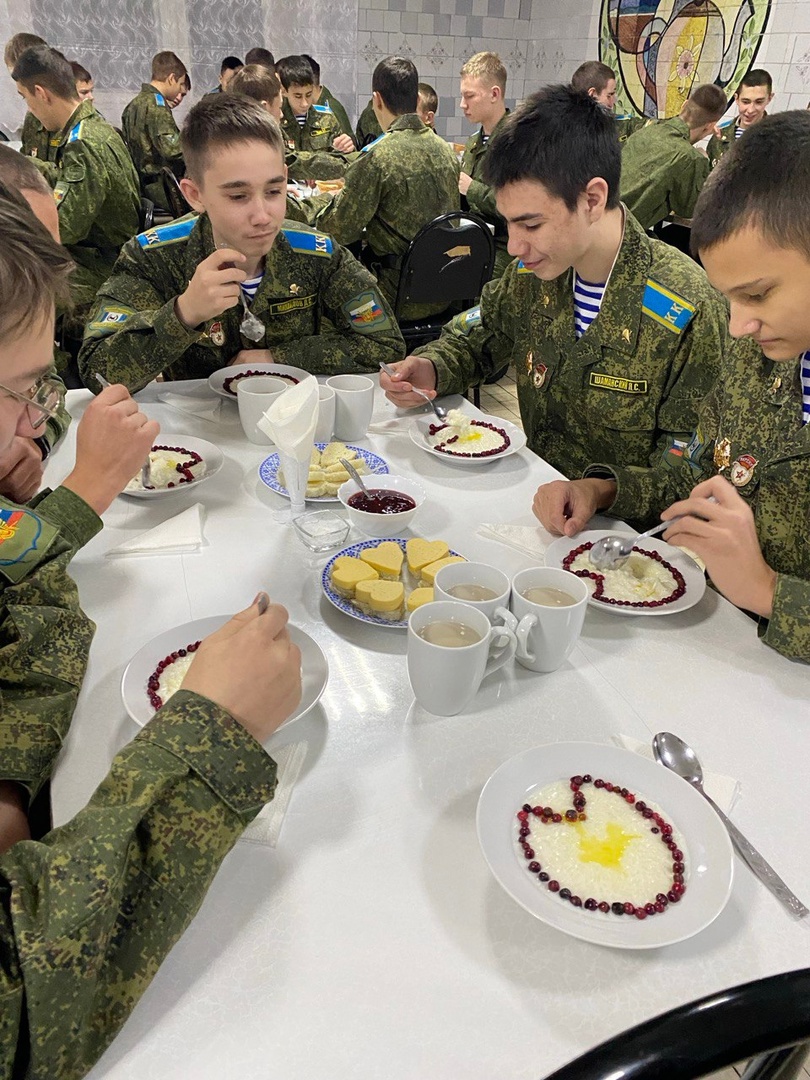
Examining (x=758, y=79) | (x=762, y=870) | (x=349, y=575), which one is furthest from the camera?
(x=758, y=79)

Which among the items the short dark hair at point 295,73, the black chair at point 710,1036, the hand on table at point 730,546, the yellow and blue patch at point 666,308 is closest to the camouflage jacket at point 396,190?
the yellow and blue patch at point 666,308

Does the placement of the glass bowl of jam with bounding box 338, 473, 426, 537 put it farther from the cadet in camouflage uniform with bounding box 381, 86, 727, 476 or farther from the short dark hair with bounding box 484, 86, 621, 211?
the short dark hair with bounding box 484, 86, 621, 211

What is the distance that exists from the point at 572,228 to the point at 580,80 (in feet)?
16.1

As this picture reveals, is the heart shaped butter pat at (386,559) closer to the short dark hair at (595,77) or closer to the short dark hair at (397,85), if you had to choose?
the short dark hair at (397,85)

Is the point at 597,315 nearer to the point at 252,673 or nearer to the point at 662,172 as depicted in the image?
the point at 252,673

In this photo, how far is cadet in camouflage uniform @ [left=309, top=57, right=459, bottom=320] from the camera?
11.9ft

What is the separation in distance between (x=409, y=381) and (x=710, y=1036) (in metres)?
1.43

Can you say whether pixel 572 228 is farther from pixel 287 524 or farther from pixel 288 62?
pixel 288 62

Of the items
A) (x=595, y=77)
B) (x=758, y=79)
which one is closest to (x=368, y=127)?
(x=595, y=77)

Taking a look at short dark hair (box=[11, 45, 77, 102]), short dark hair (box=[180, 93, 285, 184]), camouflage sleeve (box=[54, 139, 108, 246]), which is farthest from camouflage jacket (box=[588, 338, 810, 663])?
short dark hair (box=[11, 45, 77, 102])

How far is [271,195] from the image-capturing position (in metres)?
1.89

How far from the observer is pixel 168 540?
3.99ft

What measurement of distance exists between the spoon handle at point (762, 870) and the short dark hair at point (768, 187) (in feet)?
2.55

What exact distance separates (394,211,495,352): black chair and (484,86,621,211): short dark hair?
60.1 inches
